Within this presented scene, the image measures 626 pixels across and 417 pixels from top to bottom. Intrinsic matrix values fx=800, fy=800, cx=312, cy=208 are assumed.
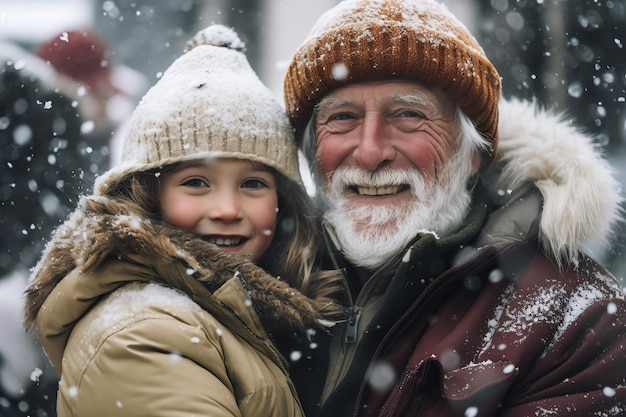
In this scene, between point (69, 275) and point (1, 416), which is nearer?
point (69, 275)

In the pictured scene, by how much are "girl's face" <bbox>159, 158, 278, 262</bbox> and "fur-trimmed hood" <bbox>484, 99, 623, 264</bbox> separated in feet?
3.09

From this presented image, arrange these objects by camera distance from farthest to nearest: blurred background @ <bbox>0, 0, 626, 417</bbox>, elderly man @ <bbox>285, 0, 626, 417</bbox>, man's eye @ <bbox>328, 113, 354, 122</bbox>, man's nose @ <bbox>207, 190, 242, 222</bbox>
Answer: blurred background @ <bbox>0, 0, 626, 417</bbox>, man's eye @ <bbox>328, 113, 354, 122</bbox>, man's nose @ <bbox>207, 190, 242, 222</bbox>, elderly man @ <bbox>285, 0, 626, 417</bbox>

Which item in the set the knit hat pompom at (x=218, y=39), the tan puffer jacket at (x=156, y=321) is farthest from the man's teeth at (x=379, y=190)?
the knit hat pompom at (x=218, y=39)

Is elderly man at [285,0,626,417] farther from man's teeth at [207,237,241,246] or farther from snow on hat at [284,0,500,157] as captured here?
man's teeth at [207,237,241,246]

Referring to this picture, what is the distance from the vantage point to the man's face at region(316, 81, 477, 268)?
3064 millimetres

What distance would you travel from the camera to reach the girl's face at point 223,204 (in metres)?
2.80

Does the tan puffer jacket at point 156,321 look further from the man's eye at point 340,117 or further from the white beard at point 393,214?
the man's eye at point 340,117

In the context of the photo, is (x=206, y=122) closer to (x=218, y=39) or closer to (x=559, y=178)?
(x=218, y=39)

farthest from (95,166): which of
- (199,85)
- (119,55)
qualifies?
(119,55)

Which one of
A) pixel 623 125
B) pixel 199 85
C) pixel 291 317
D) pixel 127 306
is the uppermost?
pixel 199 85

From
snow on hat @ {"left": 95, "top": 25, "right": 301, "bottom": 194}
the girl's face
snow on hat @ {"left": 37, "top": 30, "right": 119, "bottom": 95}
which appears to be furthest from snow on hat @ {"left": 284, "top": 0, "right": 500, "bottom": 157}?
snow on hat @ {"left": 37, "top": 30, "right": 119, "bottom": 95}

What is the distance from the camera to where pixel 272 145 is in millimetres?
2988

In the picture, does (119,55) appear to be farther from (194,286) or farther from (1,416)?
(194,286)

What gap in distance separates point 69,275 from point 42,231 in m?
2.06
